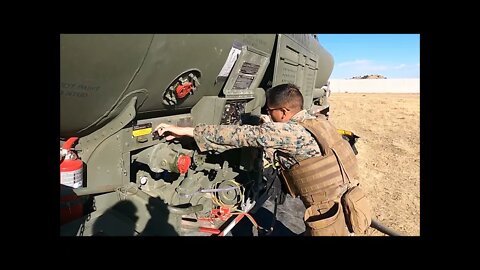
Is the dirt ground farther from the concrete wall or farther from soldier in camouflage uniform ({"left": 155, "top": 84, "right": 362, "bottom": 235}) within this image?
the concrete wall

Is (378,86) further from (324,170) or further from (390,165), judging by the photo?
(324,170)

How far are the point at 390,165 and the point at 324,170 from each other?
6712mm

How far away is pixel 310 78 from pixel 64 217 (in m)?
5.34

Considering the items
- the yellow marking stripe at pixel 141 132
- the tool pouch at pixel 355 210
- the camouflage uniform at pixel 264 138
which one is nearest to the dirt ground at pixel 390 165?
the tool pouch at pixel 355 210

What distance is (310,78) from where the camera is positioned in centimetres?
655

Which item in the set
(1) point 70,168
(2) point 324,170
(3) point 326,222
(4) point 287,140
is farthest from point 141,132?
(3) point 326,222

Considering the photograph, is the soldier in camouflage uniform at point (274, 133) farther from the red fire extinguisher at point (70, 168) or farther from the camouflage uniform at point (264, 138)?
the red fire extinguisher at point (70, 168)

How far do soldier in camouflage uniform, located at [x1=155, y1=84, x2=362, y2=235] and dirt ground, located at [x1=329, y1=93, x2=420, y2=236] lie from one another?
2175mm

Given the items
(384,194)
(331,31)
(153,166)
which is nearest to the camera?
(331,31)

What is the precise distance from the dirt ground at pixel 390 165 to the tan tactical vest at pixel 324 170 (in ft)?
7.17

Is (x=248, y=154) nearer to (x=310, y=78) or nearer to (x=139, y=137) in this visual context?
(x=139, y=137)

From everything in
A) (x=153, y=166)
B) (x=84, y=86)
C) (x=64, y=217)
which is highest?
(x=84, y=86)

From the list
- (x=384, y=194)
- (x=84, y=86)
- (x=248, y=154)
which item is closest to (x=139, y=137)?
(x=84, y=86)

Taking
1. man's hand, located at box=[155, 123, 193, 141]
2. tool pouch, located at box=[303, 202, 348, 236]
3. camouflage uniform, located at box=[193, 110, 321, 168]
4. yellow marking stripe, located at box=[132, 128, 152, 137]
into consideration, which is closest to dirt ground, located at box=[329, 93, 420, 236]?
tool pouch, located at box=[303, 202, 348, 236]
